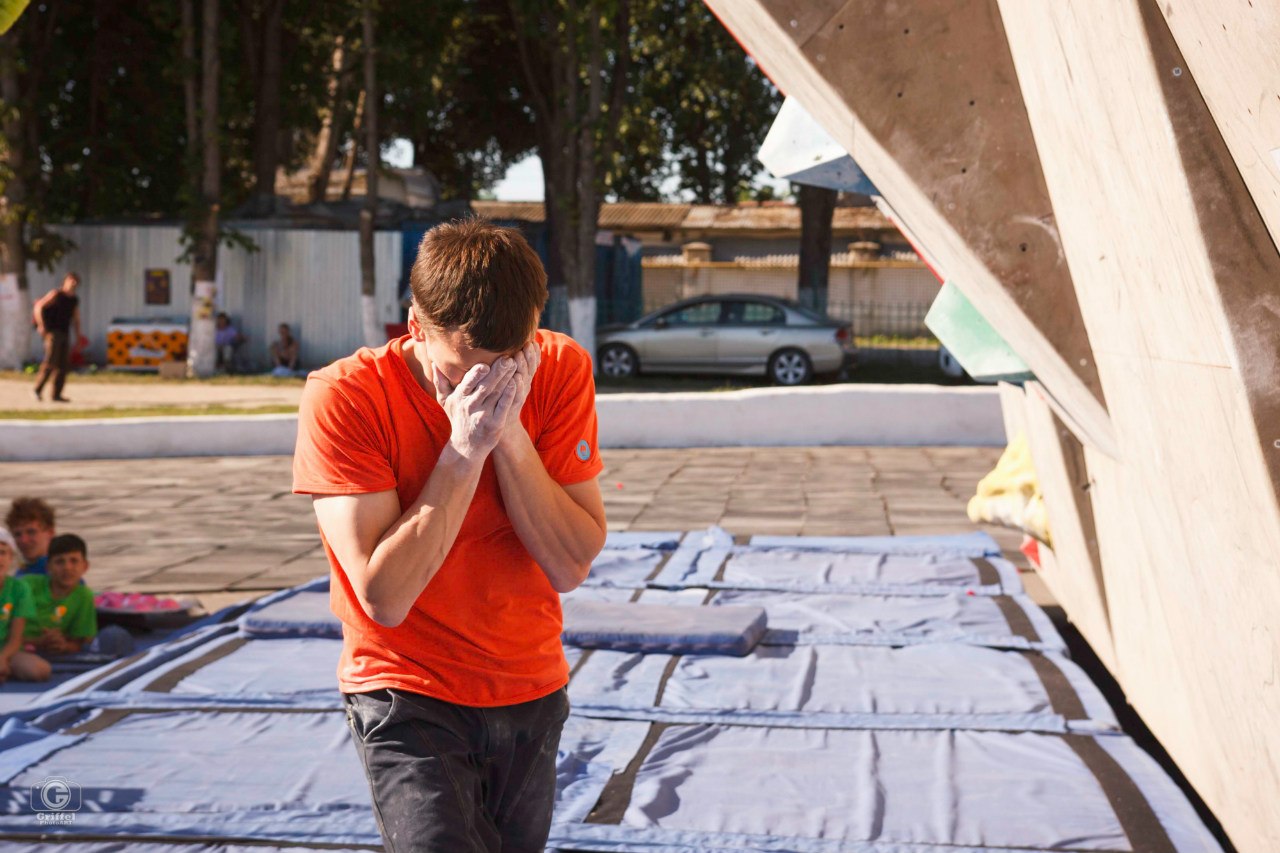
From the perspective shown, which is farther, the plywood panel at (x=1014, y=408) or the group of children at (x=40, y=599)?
the plywood panel at (x=1014, y=408)

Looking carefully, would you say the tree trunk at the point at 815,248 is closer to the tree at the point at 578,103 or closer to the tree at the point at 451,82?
the tree at the point at 578,103

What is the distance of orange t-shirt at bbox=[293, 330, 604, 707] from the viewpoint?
8.02 ft

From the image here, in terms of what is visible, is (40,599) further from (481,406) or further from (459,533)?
(481,406)

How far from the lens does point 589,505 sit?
2.66 m

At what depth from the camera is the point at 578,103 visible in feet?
69.6

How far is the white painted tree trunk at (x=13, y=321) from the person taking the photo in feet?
73.0

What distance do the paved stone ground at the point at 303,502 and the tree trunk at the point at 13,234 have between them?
10.2 meters

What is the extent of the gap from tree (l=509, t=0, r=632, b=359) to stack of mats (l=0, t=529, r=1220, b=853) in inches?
589

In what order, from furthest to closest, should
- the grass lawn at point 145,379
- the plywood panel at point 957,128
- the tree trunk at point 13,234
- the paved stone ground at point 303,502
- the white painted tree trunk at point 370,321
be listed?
the white painted tree trunk at point 370,321 → the tree trunk at point 13,234 → the grass lawn at point 145,379 → the paved stone ground at point 303,502 → the plywood panel at point 957,128

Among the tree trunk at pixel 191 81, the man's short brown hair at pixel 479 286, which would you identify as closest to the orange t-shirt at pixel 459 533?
the man's short brown hair at pixel 479 286

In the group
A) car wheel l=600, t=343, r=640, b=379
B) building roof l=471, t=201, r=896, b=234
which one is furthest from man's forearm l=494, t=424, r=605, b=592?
building roof l=471, t=201, r=896, b=234

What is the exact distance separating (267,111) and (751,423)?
545 inches

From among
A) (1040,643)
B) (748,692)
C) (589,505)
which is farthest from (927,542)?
(589,505)

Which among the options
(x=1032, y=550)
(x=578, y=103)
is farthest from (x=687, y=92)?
(x=1032, y=550)
